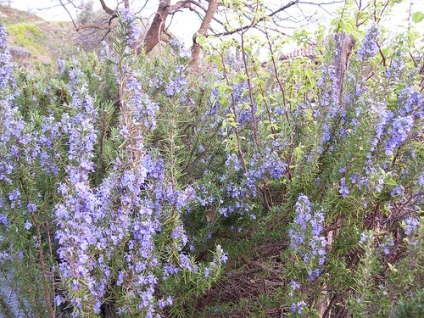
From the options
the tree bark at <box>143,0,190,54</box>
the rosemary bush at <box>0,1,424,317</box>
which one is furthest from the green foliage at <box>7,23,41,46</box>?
the rosemary bush at <box>0,1,424,317</box>

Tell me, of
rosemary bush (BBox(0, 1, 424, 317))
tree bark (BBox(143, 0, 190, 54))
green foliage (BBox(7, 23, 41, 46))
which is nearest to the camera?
rosemary bush (BBox(0, 1, 424, 317))

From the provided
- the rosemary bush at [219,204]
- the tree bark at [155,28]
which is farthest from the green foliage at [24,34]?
the rosemary bush at [219,204]

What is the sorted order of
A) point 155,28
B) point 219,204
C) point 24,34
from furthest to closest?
point 24,34
point 155,28
point 219,204

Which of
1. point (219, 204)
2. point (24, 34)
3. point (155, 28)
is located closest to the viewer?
point (219, 204)

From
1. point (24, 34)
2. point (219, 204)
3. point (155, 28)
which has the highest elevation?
point (24, 34)

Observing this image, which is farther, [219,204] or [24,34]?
[24,34]

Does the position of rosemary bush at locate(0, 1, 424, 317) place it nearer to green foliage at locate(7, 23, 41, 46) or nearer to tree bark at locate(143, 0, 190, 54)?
tree bark at locate(143, 0, 190, 54)

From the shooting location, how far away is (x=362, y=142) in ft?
5.66

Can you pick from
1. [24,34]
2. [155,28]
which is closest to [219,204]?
[155,28]

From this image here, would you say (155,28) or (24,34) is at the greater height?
(24,34)

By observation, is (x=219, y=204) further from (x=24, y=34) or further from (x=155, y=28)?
(x=24, y=34)

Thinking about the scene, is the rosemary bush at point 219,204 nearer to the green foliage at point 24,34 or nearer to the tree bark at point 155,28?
the tree bark at point 155,28

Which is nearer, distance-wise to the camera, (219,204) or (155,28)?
(219,204)

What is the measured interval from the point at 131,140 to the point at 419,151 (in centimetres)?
148
